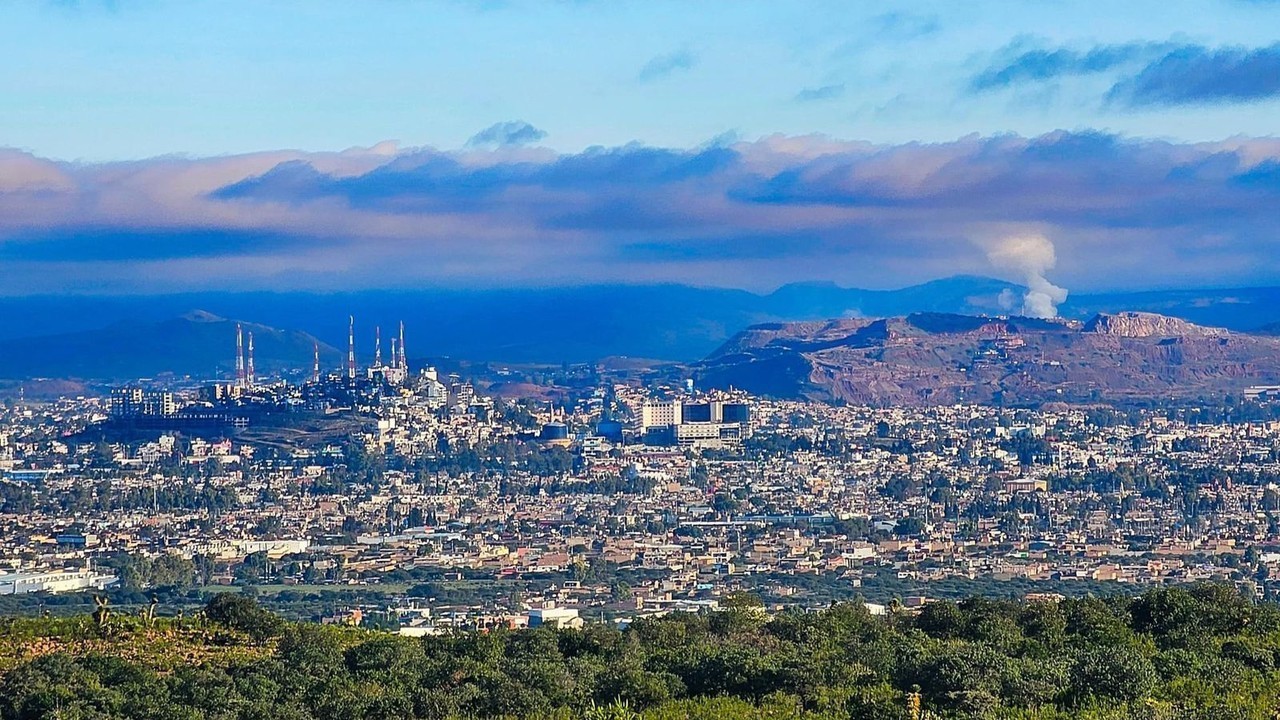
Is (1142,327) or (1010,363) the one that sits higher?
(1142,327)

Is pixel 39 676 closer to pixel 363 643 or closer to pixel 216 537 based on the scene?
pixel 363 643

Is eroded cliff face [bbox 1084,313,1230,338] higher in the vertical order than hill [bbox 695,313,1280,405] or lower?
higher

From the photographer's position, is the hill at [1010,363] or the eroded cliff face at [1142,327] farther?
the eroded cliff face at [1142,327]

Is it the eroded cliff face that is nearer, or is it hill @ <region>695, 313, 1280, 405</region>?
hill @ <region>695, 313, 1280, 405</region>

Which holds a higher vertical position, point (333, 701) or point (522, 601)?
point (333, 701)

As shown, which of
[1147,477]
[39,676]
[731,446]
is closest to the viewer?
[39,676]

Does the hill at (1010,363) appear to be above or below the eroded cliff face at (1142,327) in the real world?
below

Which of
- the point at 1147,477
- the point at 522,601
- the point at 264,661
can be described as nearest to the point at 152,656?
the point at 264,661

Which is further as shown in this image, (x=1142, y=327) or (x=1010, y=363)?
(x=1142, y=327)
